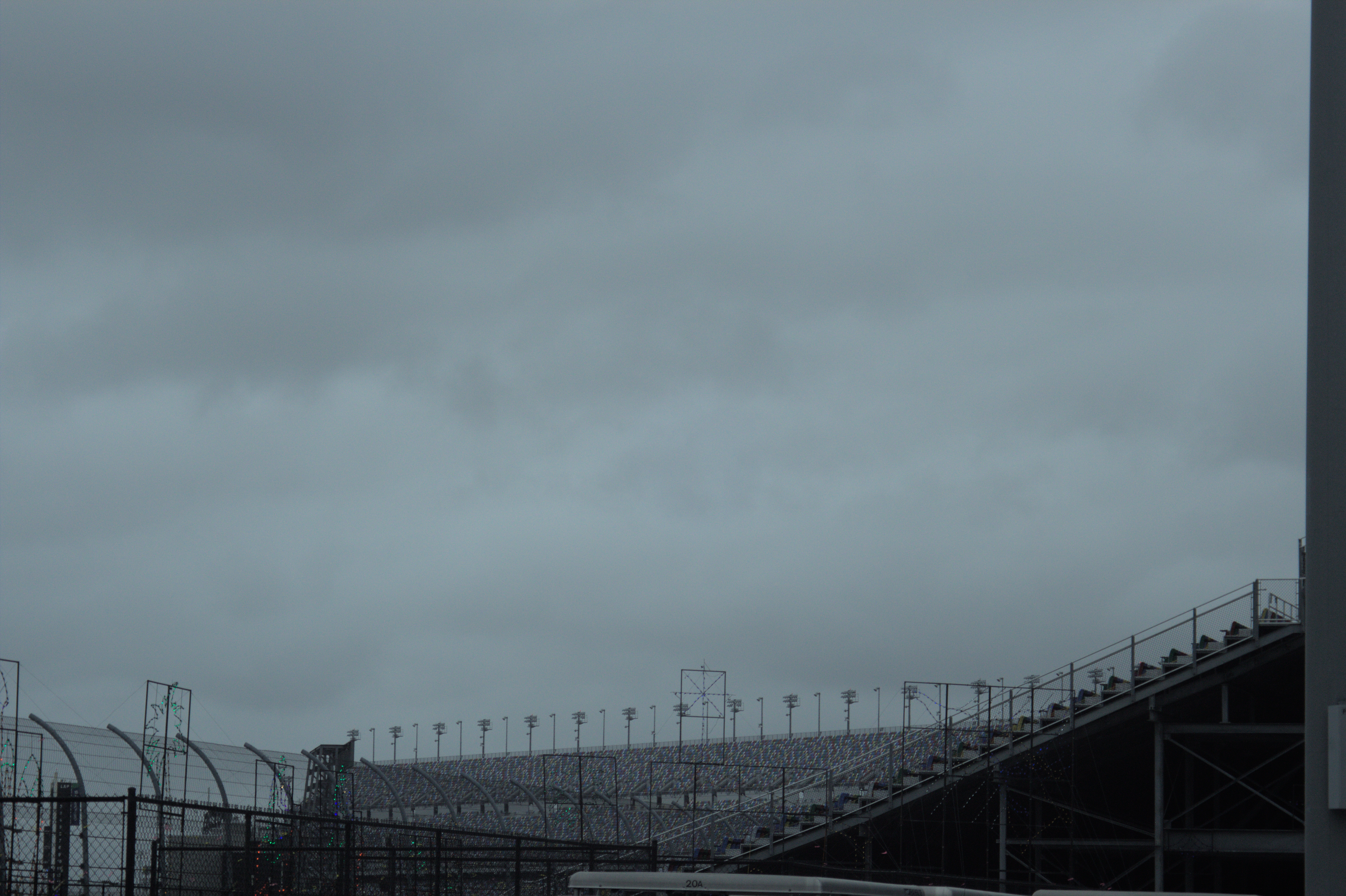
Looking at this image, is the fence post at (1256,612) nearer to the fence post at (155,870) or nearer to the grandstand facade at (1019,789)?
the grandstand facade at (1019,789)

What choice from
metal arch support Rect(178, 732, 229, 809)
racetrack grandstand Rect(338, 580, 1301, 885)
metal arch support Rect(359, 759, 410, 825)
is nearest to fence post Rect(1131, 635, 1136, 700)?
racetrack grandstand Rect(338, 580, 1301, 885)

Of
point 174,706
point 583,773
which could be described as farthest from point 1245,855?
point 583,773

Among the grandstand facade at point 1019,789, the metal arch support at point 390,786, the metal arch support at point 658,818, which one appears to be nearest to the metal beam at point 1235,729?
the grandstand facade at point 1019,789

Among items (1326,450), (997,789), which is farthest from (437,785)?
(1326,450)

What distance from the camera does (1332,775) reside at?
29.9 feet

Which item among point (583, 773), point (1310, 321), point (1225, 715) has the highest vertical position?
point (1310, 321)

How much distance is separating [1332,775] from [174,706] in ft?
102

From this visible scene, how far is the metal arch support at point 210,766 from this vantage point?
116 feet

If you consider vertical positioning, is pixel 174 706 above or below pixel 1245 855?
above

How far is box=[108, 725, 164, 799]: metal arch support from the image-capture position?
33.7 metres

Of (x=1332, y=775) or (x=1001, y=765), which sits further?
(x=1001, y=765)

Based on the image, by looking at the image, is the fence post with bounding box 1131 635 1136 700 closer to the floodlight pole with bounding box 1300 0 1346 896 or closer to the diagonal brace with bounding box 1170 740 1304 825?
the diagonal brace with bounding box 1170 740 1304 825

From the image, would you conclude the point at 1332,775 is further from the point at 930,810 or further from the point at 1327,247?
the point at 930,810

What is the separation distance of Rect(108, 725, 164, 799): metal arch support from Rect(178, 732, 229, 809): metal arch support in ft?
2.98
